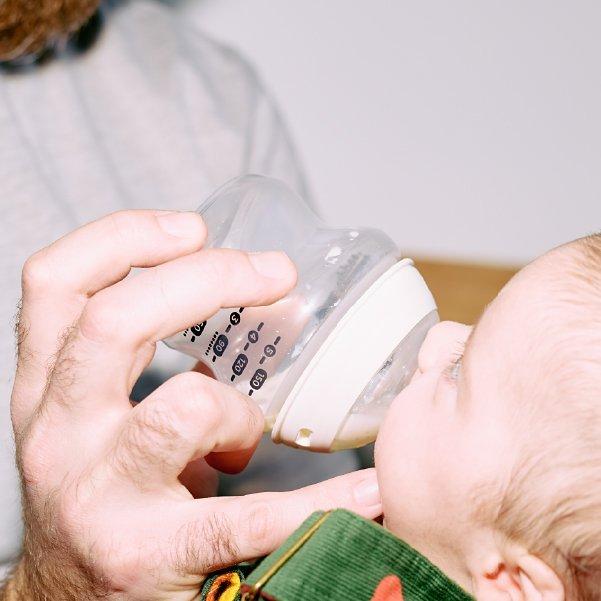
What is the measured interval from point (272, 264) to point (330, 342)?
94 millimetres

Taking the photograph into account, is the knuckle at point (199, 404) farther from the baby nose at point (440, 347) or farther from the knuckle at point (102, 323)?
the baby nose at point (440, 347)

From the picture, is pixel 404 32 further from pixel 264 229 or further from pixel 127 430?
pixel 127 430

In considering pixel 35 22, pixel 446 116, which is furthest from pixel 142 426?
pixel 446 116

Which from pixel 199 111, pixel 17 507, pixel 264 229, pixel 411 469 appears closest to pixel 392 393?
pixel 411 469

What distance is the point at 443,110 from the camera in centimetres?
210

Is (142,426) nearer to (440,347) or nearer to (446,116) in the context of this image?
Result: (440,347)

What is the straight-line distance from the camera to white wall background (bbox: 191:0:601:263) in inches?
79.9

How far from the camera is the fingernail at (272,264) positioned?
82cm

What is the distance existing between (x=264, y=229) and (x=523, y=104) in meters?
1.27

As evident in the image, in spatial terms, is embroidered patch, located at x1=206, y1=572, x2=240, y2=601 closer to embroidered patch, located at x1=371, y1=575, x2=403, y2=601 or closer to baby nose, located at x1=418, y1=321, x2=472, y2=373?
embroidered patch, located at x1=371, y1=575, x2=403, y2=601

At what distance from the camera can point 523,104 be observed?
207cm

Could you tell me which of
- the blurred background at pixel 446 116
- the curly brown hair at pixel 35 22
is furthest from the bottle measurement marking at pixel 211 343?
the blurred background at pixel 446 116

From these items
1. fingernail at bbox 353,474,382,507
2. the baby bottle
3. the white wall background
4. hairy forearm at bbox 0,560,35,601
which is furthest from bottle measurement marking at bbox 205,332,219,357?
the white wall background

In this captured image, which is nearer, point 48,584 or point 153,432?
point 153,432
